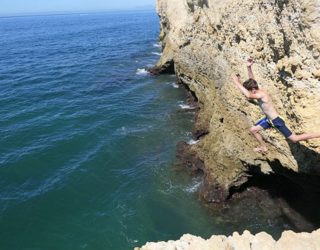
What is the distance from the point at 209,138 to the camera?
24344 mm

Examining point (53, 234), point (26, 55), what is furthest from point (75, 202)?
point (26, 55)

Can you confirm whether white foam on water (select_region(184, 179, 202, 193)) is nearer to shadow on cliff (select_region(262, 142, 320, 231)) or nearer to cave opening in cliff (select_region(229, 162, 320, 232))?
cave opening in cliff (select_region(229, 162, 320, 232))

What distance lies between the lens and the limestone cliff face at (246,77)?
13.2 metres

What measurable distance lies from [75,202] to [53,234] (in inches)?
118

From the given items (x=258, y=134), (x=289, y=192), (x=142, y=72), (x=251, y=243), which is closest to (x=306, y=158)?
(x=258, y=134)

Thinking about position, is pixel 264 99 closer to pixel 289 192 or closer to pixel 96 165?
pixel 289 192

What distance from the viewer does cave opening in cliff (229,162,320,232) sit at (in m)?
18.8

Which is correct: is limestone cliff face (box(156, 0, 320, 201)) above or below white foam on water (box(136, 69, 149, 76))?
above

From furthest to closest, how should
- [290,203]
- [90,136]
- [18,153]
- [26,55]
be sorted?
[26,55], [90,136], [18,153], [290,203]

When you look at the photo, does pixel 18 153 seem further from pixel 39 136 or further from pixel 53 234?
pixel 53 234

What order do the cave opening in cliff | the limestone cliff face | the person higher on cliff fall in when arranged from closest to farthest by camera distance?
the limestone cliff face, the person higher on cliff, the cave opening in cliff

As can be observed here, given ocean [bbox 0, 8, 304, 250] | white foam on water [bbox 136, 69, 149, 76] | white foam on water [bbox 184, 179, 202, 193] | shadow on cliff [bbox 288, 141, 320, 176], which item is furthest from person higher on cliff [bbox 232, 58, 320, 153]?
white foam on water [bbox 136, 69, 149, 76]

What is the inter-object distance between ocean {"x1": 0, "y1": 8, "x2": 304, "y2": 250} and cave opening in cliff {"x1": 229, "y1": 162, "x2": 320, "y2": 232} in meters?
1.30

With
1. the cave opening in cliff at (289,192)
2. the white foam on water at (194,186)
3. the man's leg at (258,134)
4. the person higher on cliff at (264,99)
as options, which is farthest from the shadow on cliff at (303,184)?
the white foam on water at (194,186)
